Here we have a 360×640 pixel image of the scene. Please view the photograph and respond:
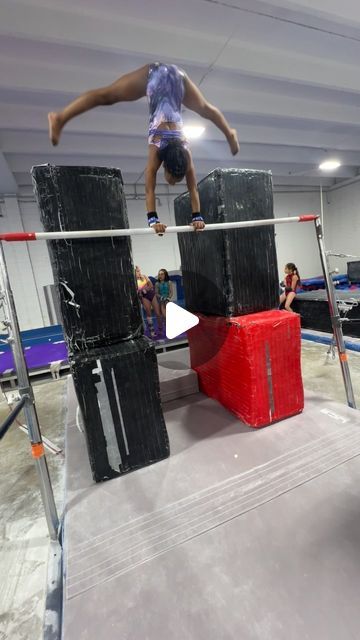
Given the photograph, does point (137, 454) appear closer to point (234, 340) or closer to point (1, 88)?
point (234, 340)

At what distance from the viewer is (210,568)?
115 cm

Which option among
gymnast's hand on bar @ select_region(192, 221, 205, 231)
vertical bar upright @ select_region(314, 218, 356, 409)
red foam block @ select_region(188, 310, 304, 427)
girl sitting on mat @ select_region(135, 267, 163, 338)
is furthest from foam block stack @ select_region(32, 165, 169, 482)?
girl sitting on mat @ select_region(135, 267, 163, 338)

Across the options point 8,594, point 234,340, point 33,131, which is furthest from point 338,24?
point 8,594

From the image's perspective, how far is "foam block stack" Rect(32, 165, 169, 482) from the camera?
1.64 m

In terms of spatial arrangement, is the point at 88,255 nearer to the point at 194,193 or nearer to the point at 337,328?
the point at 194,193

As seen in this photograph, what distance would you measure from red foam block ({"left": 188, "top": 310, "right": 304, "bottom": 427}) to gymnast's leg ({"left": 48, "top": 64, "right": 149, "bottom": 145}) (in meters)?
1.46

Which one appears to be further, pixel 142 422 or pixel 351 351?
pixel 351 351

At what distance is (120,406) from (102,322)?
51 cm

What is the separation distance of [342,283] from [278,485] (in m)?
7.74

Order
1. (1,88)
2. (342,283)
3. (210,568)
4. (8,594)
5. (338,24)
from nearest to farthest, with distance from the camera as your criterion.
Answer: (210,568) < (8,594) < (338,24) < (1,88) < (342,283)

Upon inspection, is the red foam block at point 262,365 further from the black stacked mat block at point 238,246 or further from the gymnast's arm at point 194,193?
the gymnast's arm at point 194,193

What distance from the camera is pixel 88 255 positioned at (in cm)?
172

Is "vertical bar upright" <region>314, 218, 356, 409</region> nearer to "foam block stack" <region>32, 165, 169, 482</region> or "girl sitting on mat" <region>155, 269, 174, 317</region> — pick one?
"foam block stack" <region>32, 165, 169, 482</region>

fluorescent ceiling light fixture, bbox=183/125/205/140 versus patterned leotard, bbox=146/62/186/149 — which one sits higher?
fluorescent ceiling light fixture, bbox=183/125/205/140
